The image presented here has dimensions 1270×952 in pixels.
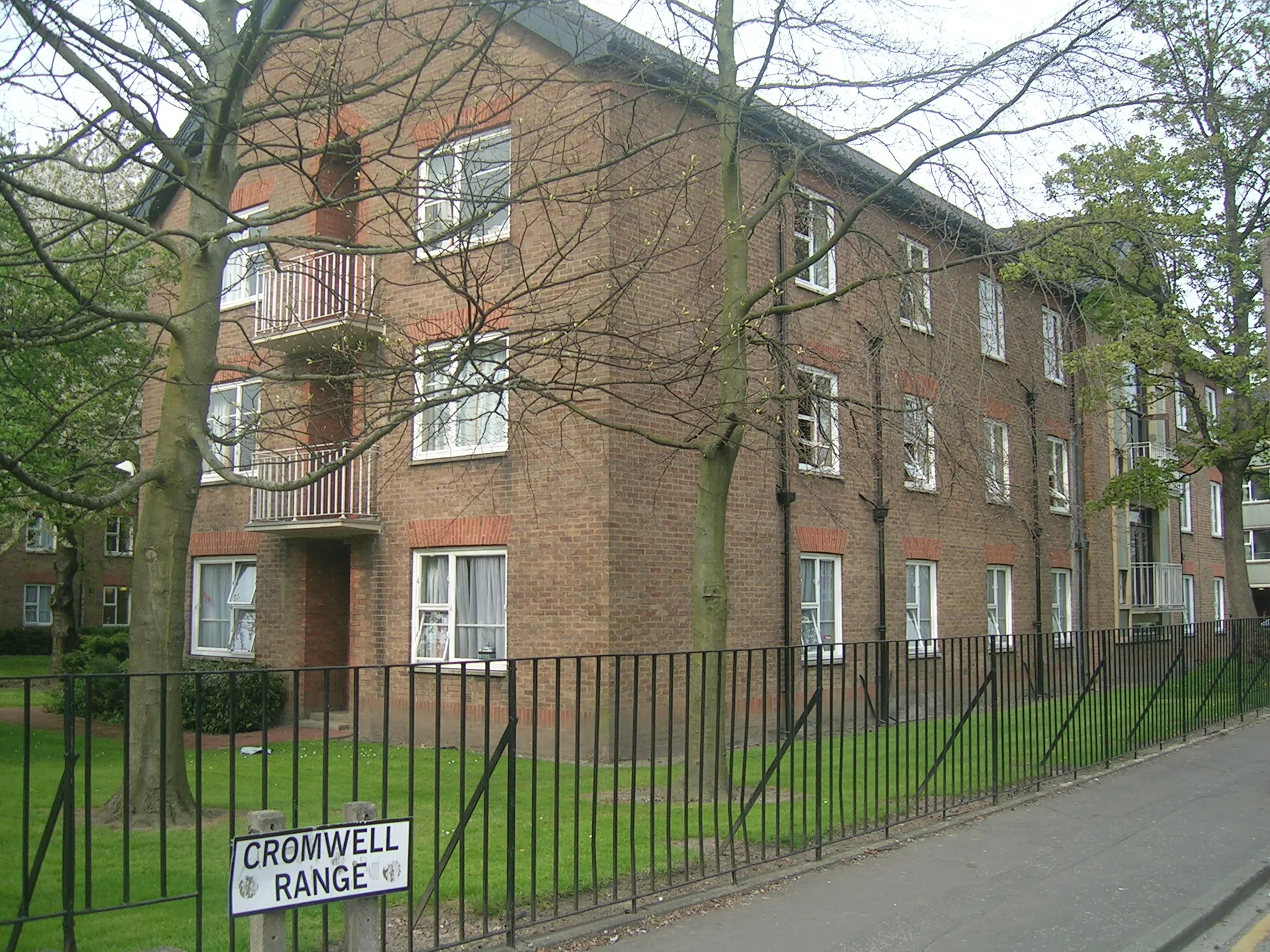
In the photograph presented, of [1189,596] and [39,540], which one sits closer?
[1189,596]

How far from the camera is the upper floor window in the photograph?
37.0 ft

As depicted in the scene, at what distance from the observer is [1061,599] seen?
2503 centimetres

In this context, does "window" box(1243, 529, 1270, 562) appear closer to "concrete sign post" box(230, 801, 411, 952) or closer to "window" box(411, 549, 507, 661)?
"window" box(411, 549, 507, 661)

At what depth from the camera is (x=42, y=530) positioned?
37.6m

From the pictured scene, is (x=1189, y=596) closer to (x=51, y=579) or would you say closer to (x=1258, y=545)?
(x=1258, y=545)

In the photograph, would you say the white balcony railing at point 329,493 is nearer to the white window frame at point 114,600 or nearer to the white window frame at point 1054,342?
the white window frame at point 1054,342

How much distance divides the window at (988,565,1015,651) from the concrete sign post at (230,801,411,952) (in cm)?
1889

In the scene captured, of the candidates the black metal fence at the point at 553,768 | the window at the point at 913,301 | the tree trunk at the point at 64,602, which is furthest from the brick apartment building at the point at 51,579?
the window at the point at 913,301

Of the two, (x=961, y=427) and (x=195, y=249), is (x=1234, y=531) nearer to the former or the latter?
(x=961, y=427)

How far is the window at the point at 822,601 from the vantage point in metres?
17.2

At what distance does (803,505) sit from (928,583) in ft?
14.4

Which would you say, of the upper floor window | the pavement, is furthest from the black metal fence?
the upper floor window

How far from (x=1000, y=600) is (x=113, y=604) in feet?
111

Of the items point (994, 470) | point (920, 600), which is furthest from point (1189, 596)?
point (994, 470)
